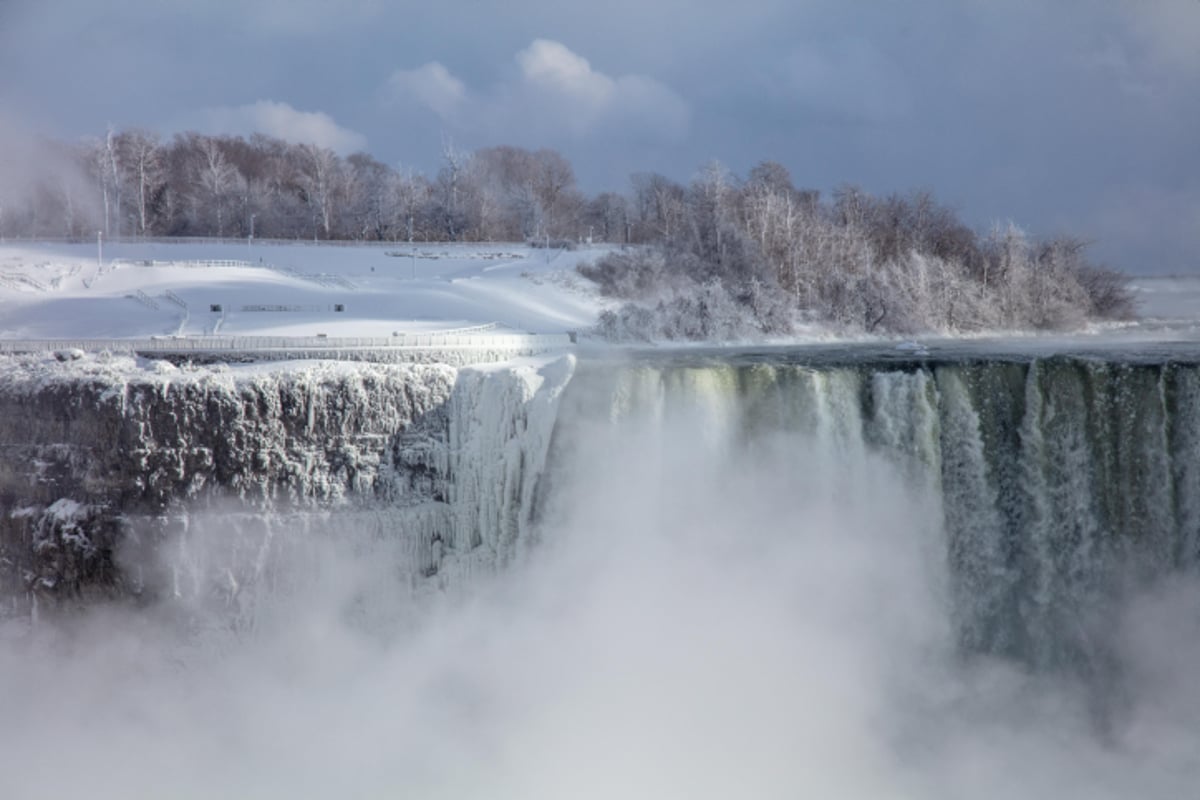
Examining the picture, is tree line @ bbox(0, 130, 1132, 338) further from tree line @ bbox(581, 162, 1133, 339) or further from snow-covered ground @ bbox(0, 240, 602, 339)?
snow-covered ground @ bbox(0, 240, 602, 339)

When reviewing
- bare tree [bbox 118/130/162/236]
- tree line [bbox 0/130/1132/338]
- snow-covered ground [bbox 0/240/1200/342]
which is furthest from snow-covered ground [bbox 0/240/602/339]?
bare tree [bbox 118/130/162/236]

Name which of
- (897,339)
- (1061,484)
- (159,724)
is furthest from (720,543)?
(897,339)

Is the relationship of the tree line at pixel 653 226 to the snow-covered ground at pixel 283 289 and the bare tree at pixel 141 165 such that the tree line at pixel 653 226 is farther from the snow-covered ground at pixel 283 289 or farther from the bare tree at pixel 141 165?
the snow-covered ground at pixel 283 289

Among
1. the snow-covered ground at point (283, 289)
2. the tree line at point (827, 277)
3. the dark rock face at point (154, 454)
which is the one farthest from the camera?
the tree line at point (827, 277)

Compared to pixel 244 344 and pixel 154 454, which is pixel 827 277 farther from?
pixel 154 454

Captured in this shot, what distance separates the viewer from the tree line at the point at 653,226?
33562 mm

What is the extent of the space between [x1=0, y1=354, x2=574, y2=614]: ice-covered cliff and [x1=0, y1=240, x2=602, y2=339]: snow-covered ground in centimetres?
492

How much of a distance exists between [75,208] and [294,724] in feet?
140

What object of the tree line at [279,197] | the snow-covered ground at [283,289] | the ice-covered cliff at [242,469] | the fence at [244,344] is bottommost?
the ice-covered cliff at [242,469]

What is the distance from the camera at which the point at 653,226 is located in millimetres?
48594

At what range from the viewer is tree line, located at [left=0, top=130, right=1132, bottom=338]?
3356 centimetres

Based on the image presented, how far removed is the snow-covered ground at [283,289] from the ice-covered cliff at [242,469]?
492 cm

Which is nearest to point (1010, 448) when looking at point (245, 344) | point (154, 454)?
point (245, 344)

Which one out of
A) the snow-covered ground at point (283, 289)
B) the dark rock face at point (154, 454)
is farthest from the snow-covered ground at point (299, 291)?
the dark rock face at point (154, 454)
